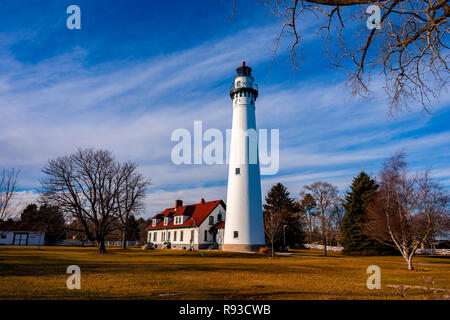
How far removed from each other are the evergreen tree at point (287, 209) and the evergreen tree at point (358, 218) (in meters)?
8.71

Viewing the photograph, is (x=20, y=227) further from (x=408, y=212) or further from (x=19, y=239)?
(x=408, y=212)

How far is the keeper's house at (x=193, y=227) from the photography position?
40.2 metres

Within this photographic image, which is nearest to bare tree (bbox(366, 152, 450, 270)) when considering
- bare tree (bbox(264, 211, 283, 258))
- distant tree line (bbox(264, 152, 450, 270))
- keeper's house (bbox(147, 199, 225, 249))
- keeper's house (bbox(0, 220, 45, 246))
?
distant tree line (bbox(264, 152, 450, 270))

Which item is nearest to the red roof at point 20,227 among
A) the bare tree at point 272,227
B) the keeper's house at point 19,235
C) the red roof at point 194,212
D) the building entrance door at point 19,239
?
the keeper's house at point 19,235

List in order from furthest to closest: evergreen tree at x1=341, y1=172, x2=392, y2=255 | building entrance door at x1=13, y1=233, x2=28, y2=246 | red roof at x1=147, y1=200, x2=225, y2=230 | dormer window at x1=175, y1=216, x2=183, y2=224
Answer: building entrance door at x1=13, y1=233, x2=28, y2=246 < dormer window at x1=175, y1=216, x2=183, y2=224 < red roof at x1=147, y1=200, x2=225, y2=230 < evergreen tree at x1=341, y1=172, x2=392, y2=255

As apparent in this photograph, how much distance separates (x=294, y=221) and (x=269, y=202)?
5527mm

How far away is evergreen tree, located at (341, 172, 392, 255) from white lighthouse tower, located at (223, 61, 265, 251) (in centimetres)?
1399

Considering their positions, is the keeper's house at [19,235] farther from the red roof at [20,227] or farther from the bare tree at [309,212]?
the bare tree at [309,212]

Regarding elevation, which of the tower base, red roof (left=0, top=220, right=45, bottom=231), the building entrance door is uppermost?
red roof (left=0, top=220, right=45, bottom=231)

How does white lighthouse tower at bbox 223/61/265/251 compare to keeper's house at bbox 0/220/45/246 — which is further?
keeper's house at bbox 0/220/45/246

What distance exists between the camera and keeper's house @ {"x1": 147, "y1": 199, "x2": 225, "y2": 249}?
132 ft

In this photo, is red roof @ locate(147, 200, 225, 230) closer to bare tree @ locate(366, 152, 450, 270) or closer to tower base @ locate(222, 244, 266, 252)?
tower base @ locate(222, 244, 266, 252)
